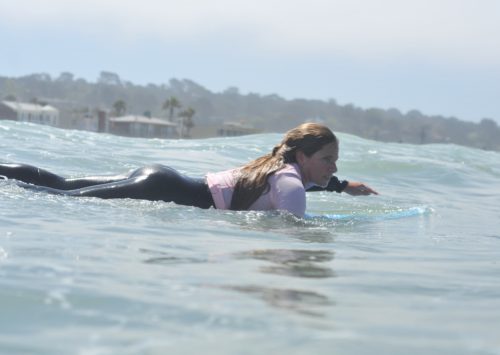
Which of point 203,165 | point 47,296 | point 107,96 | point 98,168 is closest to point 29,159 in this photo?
point 98,168

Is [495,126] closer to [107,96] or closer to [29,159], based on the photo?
[107,96]

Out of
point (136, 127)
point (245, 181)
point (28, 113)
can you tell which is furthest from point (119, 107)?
point (245, 181)

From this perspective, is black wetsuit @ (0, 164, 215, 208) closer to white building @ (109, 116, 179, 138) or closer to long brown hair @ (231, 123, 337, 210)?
long brown hair @ (231, 123, 337, 210)

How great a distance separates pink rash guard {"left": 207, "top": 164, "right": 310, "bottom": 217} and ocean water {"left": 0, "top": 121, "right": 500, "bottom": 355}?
0.10 meters

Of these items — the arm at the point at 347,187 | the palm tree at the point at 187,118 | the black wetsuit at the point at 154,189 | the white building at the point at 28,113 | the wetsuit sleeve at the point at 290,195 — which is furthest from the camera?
the palm tree at the point at 187,118

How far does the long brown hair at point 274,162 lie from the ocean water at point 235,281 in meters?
0.18

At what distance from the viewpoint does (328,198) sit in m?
8.89

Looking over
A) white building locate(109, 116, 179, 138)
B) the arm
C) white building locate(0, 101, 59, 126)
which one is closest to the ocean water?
the arm

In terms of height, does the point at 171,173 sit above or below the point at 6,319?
above

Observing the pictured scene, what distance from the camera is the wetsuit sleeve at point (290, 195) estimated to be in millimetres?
5793

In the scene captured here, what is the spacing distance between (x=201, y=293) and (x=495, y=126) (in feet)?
479

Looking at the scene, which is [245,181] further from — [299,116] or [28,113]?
[299,116]

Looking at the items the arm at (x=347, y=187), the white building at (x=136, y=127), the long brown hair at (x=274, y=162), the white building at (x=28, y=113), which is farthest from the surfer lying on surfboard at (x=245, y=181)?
the white building at (x=136, y=127)

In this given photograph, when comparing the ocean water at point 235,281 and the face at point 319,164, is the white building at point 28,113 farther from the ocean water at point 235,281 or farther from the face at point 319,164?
the ocean water at point 235,281
